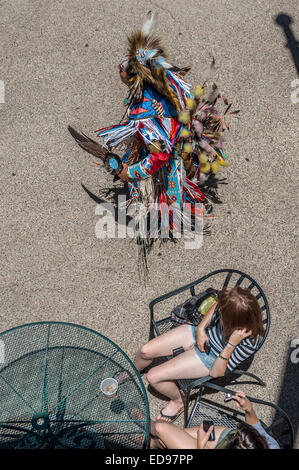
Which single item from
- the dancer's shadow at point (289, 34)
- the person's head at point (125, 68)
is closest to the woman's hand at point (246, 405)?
the person's head at point (125, 68)

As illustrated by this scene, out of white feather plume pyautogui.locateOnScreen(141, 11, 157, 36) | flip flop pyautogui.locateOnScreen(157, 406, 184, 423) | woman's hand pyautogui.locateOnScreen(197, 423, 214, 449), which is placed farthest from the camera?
flip flop pyautogui.locateOnScreen(157, 406, 184, 423)

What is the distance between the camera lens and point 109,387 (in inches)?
114

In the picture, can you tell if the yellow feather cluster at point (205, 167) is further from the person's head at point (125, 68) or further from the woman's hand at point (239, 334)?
the woman's hand at point (239, 334)

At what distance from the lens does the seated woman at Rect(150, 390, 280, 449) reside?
244cm

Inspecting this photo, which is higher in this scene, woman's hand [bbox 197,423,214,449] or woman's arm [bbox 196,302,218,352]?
woman's arm [bbox 196,302,218,352]

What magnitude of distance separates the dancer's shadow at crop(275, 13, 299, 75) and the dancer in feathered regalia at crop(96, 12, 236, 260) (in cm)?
147

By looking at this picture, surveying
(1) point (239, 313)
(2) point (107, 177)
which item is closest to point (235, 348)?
(1) point (239, 313)

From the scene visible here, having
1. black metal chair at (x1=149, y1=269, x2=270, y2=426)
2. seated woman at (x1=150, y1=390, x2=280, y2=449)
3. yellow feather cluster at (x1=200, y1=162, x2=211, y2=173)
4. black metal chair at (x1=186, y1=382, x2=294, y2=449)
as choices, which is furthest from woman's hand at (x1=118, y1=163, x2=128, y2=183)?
seated woman at (x1=150, y1=390, x2=280, y2=449)

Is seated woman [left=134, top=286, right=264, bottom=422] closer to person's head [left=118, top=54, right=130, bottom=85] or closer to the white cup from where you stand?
the white cup

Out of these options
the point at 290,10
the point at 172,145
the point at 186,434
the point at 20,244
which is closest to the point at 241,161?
the point at 172,145

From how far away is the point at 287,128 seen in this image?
404cm

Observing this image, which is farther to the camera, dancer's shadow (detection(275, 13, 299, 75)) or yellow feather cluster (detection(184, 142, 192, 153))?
dancer's shadow (detection(275, 13, 299, 75))

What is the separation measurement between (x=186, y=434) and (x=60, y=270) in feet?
5.13

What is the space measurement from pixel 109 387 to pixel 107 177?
1.76m
